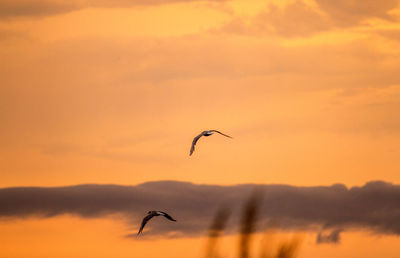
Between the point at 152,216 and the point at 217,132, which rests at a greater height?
the point at 217,132

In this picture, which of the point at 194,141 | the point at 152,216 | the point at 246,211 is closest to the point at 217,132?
the point at 194,141

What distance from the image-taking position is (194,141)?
126 feet

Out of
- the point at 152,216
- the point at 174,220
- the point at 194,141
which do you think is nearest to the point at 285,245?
the point at 174,220

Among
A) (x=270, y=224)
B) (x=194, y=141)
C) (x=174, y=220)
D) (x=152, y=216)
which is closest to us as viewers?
(x=270, y=224)

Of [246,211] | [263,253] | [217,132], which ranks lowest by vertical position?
[263,253]

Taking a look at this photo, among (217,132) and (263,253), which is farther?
(217,132)

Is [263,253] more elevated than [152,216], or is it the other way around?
[152,216]

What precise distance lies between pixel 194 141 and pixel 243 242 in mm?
12791

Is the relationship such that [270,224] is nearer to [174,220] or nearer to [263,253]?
[263,253]

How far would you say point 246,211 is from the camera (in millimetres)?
27656

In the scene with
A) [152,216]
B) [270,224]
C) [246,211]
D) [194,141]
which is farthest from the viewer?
[152,216]

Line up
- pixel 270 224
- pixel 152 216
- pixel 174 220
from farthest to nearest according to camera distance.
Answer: pixel 152 216 < pixel 174 220 < pixel 270 224

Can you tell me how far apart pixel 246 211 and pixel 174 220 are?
25.6 feet

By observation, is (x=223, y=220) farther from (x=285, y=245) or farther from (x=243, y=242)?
(x=285, y=245)
